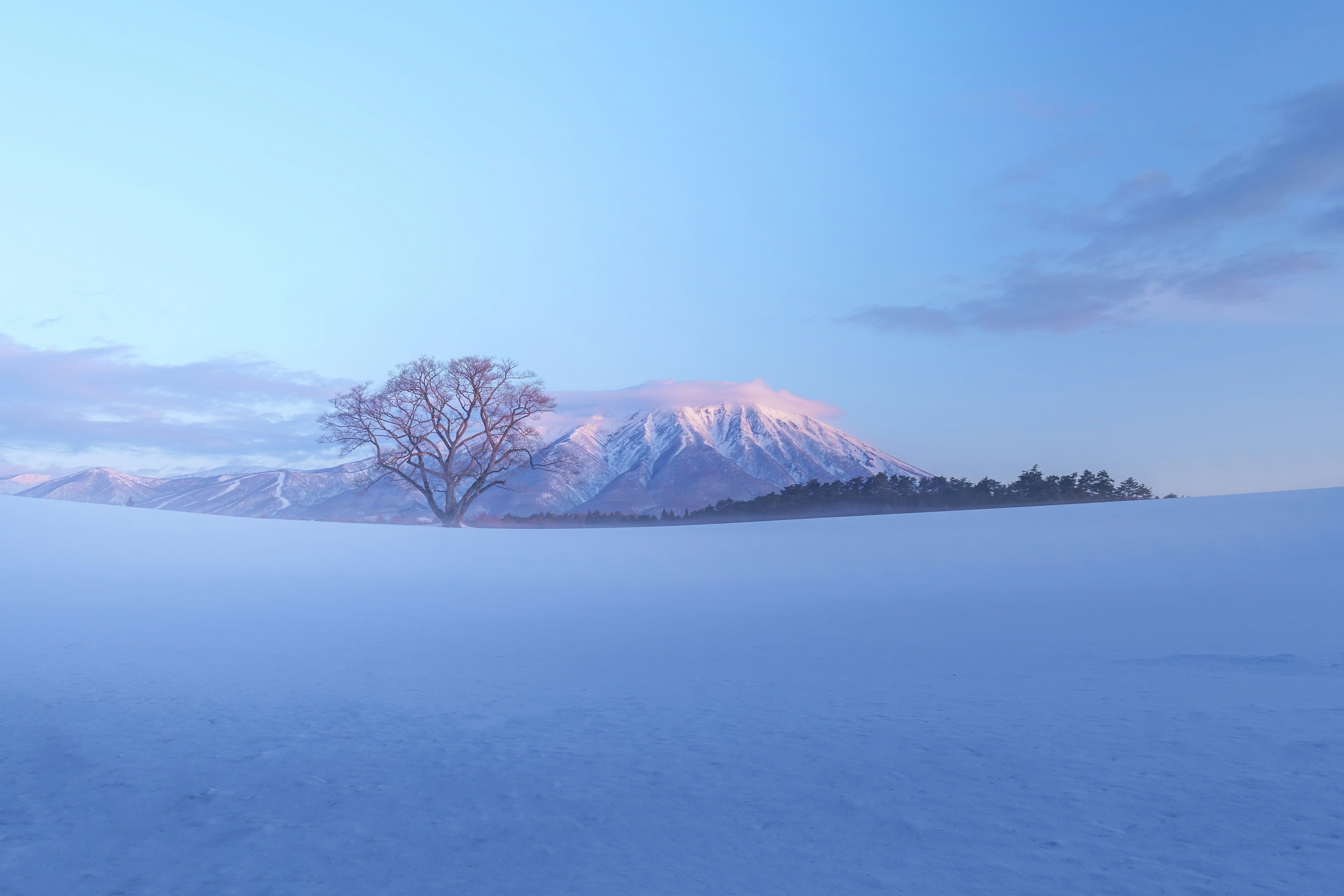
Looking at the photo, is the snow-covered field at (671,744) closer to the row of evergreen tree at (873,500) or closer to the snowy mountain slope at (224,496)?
the row of evergreen tree at (873,500)

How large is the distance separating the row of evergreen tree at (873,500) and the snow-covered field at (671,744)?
15.2m

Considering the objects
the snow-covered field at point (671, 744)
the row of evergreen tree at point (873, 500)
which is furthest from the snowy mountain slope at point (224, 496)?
the snow-covered field at point (671, 744)

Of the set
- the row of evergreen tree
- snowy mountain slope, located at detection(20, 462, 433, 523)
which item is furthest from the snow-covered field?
snowy mountain slope, located at detection(20, 462, 433, 523)

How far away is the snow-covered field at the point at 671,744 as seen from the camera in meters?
1.73

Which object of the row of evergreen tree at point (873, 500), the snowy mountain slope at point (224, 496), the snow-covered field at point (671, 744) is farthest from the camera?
the snowy mountain slope at point (224, 496)

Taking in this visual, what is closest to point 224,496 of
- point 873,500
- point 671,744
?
point 873,500

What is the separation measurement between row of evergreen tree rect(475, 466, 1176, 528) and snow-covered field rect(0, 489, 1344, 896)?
1516cm

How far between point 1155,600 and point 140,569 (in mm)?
9536

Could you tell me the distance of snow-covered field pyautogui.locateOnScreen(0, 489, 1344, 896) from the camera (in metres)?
1.73

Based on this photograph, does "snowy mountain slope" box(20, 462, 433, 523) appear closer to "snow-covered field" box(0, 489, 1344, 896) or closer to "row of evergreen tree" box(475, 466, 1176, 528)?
"row of evergreen tree" box(475, 466, 1176, 528)

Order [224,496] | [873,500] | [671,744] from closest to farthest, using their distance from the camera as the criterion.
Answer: [671,744], [873,500], [224,496]

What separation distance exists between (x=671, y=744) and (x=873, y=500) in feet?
74.3

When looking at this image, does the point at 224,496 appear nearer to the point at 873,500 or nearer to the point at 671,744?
the point at 873,500

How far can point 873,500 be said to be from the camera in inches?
953
